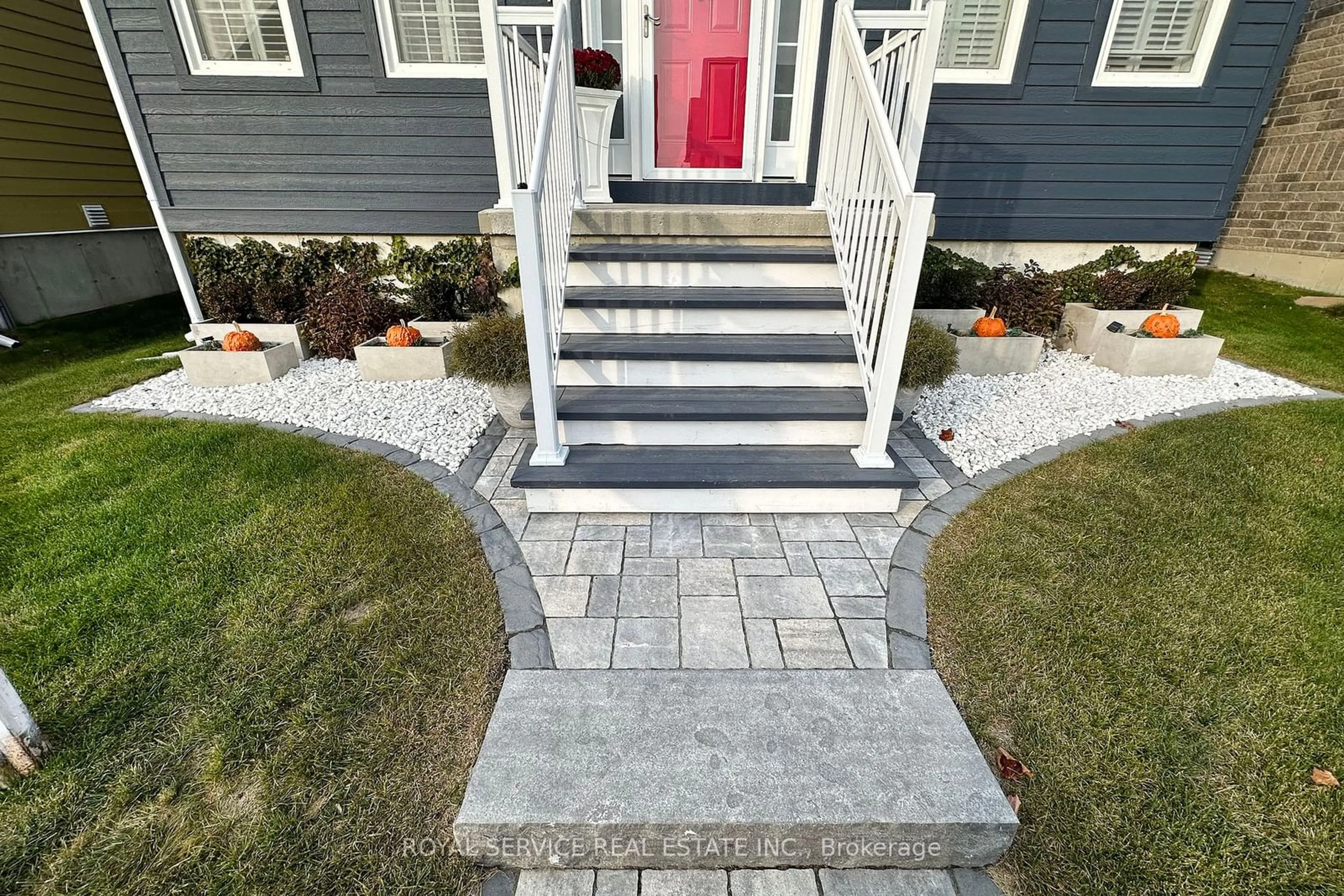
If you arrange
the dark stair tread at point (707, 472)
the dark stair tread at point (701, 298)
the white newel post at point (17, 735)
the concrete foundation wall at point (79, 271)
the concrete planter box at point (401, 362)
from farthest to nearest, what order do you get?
the concrete foundation wall at point (79, 271), the concrete planter box at point (401, 362), the dark stair tread at point (701, 298), the dark stair tread at point (707, 472), the white newel post at point (17, 735)

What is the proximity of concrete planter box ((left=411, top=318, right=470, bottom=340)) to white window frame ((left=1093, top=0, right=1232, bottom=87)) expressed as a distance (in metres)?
5.22

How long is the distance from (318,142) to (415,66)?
3.23 ft

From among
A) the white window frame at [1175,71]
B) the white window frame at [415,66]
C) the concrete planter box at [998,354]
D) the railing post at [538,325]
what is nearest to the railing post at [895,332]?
the railing post at [538,325]

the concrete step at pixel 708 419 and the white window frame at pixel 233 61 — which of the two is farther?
the white window frame at pixel 233 61

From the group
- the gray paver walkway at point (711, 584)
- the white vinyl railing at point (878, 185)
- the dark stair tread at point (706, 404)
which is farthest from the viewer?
the dark stair tread at point (706, 404)

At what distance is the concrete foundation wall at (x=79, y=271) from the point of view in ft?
17.6

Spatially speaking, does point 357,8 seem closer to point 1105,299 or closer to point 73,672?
point 73,672

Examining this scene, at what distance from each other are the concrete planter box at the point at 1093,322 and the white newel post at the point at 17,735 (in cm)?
578

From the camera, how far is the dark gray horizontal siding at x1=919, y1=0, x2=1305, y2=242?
13.3ft

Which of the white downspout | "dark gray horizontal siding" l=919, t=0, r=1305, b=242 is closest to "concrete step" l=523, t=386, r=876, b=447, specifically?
"dark gray horizontal siding" l=919, t=0, r=1305, b=242

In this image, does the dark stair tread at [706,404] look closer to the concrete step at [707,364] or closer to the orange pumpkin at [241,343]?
the concrete step at [707,364]

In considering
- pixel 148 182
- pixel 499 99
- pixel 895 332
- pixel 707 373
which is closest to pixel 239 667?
pixel 707 373

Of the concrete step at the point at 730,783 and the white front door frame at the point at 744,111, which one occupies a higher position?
the white front door frame at the point at 744,111

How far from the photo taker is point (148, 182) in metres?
4.37
